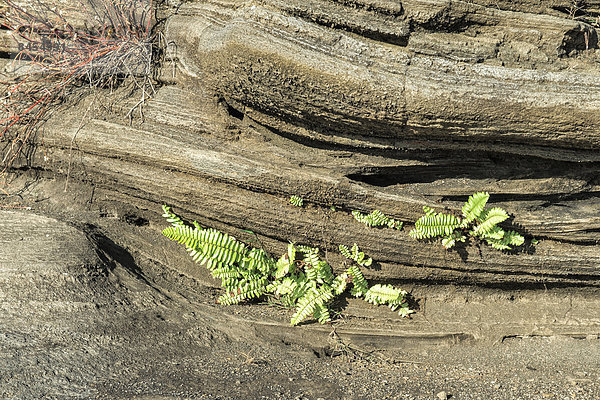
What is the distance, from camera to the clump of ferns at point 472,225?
5.16m

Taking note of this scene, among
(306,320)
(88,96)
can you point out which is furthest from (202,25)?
(306,320)

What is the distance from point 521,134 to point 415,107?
1.04 m

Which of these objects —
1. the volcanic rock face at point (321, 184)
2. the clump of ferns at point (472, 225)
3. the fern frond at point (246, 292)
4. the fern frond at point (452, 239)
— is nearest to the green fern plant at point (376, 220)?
the volcanic rock face at point (321, 184)

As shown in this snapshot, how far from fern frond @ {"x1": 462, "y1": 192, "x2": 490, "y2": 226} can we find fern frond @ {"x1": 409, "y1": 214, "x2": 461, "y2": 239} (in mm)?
113

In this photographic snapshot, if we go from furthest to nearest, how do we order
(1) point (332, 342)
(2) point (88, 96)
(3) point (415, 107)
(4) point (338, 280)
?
(2) point (88, 96) < (4) point (338, 280) < (1) point (332, 342) < (3) point (415, 107)

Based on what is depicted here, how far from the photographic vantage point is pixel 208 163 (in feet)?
18.0

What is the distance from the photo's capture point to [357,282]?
5.68m

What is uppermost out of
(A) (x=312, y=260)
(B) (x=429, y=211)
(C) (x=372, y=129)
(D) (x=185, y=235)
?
(C) (x=372, y=129)

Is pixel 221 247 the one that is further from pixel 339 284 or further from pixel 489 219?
pixel 489 219

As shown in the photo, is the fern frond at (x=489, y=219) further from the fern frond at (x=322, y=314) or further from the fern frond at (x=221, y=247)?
the fern frond at (x=221, y=247)

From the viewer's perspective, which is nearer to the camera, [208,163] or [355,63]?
[355,63]

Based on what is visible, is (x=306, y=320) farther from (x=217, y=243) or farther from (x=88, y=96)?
(x=88, y=96)

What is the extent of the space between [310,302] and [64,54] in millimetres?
4298

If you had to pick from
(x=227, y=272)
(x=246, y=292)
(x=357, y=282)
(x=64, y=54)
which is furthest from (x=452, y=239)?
(x=64, y=54)
